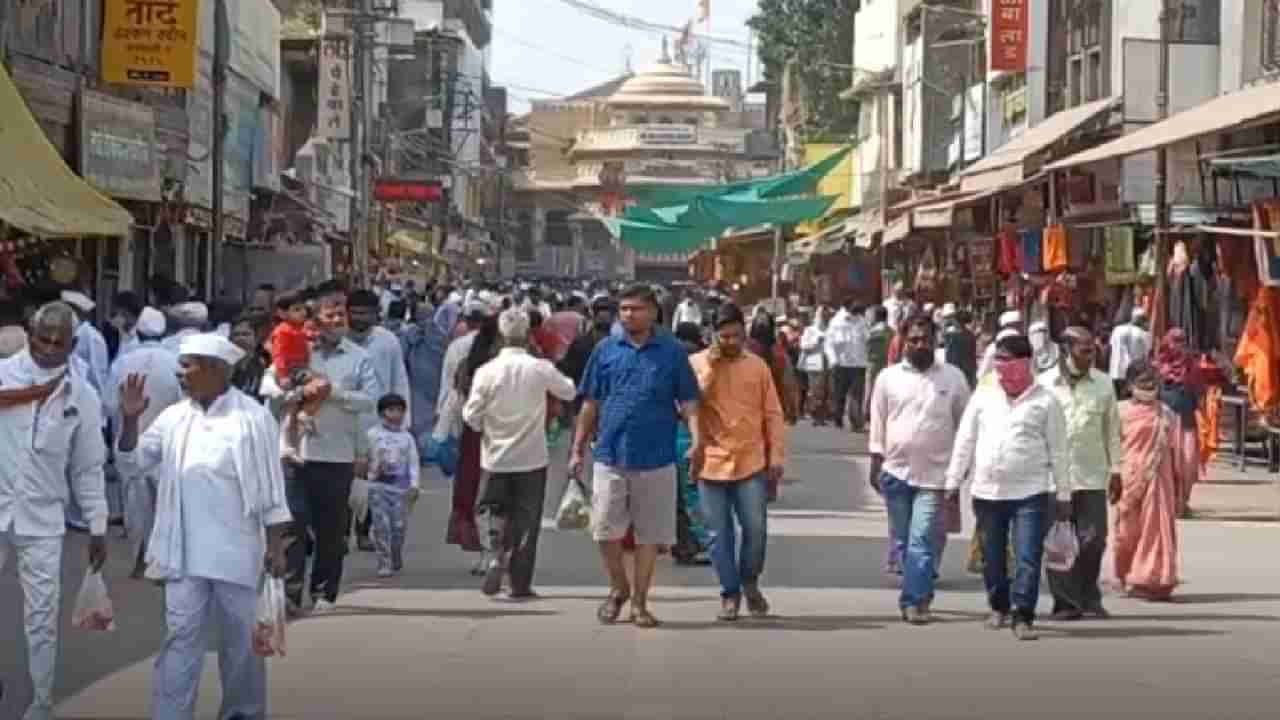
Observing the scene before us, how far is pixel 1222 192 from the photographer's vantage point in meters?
23.8

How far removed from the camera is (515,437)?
1385cm

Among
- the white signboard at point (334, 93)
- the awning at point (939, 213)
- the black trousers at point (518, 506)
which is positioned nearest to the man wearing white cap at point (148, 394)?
the black trousers at point (518, 506)

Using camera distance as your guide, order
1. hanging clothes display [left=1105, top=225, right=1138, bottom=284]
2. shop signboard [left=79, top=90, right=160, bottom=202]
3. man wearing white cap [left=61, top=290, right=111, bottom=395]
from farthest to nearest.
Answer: hanging clothes display [left=1105, top=225, right=1138, bottom=284], shop signboard [left=79, top=90, right=160, bottom=202], man wearing white cap [left=61, top=290, right=111, bottom=395]

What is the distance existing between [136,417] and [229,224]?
24.7 metres

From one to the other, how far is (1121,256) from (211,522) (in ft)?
63.5

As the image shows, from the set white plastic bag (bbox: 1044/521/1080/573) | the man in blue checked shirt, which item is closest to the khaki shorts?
the man in blue checked shirt

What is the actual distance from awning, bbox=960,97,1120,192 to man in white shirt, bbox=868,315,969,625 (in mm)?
14094

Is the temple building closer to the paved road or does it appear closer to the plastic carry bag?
the paved road

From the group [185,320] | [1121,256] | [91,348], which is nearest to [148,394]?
[185,320]

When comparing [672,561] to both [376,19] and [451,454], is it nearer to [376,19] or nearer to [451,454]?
[451,454]

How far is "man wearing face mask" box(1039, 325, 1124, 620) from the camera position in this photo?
13.6m

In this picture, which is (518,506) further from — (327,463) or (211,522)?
(211,522)

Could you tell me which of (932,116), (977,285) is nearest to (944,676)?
(977,285)

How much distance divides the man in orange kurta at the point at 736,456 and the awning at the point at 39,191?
20.3ft
